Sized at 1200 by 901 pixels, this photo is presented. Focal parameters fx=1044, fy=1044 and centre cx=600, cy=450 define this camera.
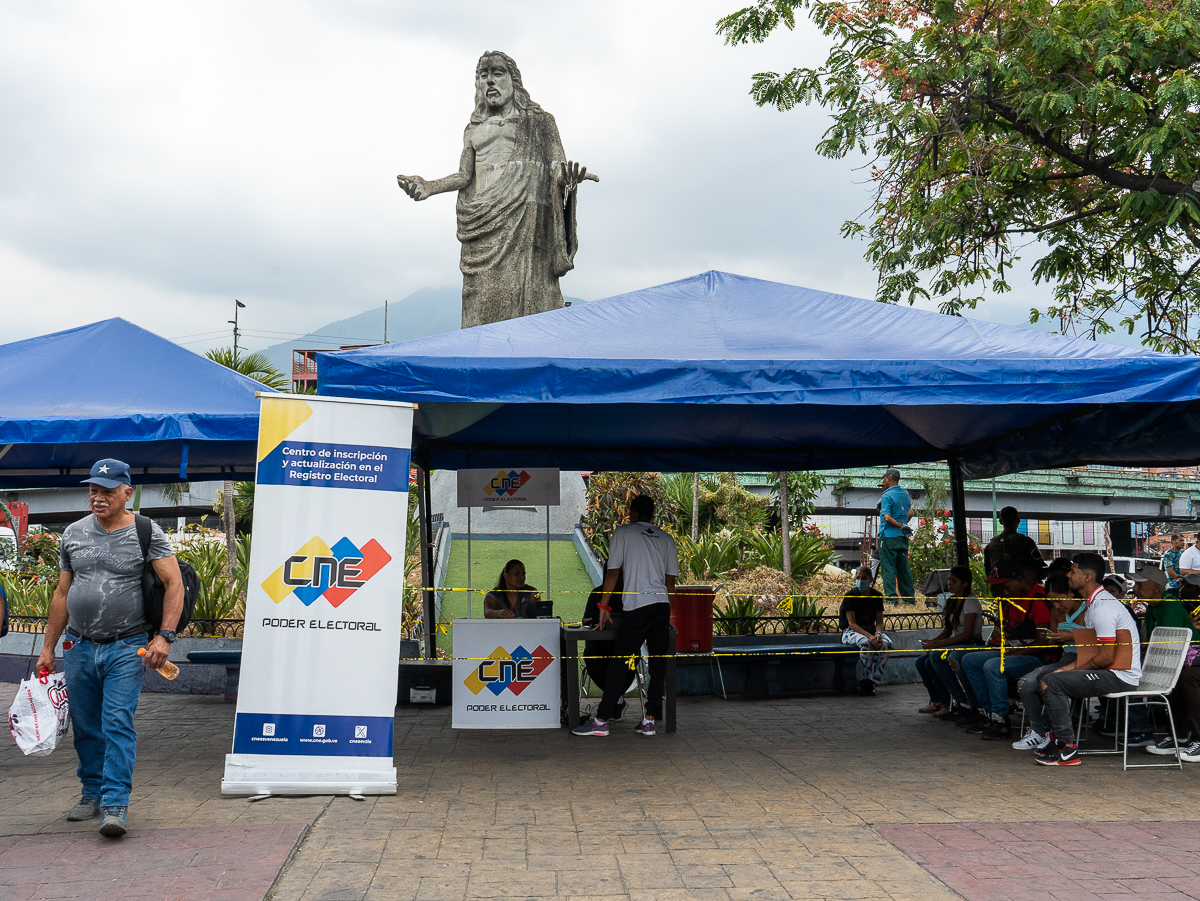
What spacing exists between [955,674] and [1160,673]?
1748 millimetres

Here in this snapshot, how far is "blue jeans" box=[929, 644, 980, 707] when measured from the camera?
826cm

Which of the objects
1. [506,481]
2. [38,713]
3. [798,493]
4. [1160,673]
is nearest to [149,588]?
[38,713]

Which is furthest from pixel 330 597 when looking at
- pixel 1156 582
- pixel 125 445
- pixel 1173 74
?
pixel 1173 74

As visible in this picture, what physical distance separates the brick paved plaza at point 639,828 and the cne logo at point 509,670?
1.39ft

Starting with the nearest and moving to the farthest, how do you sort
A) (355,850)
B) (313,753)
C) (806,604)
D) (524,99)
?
(355,850), (313,753), (806,604), (524,99)

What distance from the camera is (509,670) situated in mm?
8094

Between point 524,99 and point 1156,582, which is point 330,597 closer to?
point 1156,582

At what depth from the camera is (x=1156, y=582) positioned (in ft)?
26.1

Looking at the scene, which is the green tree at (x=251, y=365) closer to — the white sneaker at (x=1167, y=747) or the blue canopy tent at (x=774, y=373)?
the blue canopy tent at (x=774, y=373)

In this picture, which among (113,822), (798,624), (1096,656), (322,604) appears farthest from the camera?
(798,624)

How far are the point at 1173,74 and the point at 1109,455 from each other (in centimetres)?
418

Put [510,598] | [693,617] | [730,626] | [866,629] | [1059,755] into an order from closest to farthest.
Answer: [1059,755] < [510,598] < [693,617] < [866,629] < [730,626]

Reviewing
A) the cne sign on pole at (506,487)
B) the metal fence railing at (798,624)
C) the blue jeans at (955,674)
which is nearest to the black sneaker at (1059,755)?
the blue jeans at (955,674)

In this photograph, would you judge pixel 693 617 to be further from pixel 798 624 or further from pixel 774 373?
pixel 774 373
